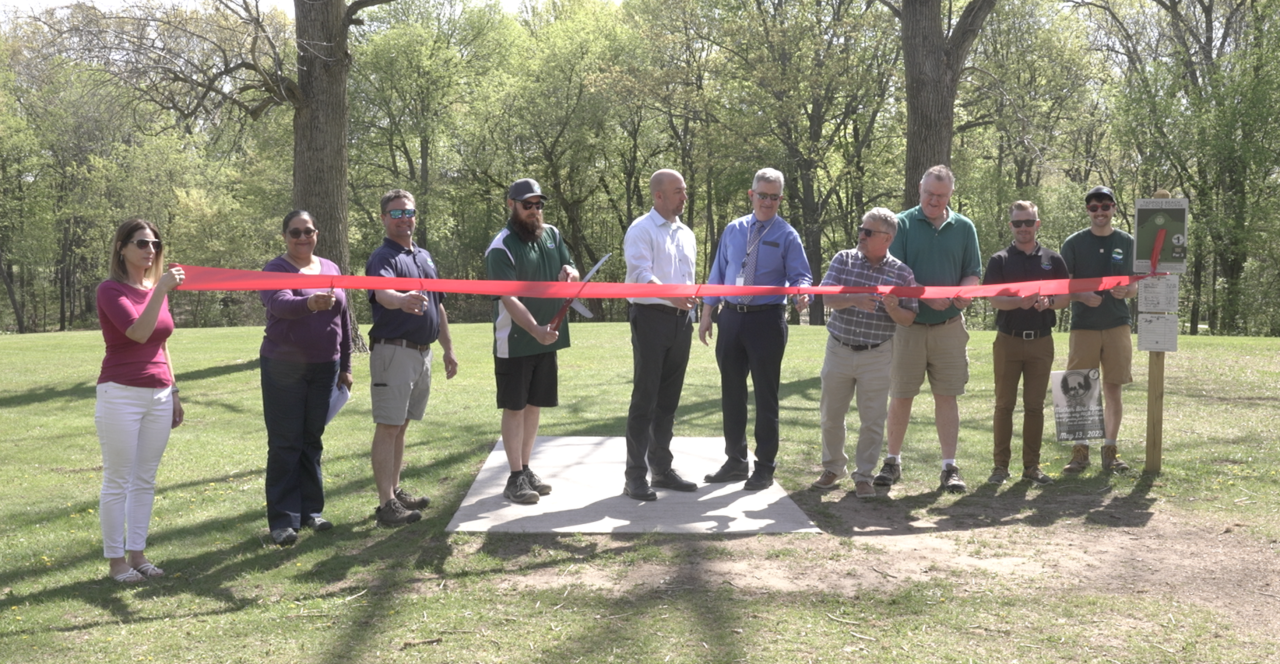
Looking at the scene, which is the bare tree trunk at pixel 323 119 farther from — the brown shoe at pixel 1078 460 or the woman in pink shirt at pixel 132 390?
the brown shoe at pixel 1078 460

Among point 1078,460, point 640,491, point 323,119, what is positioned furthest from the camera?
point 323,119

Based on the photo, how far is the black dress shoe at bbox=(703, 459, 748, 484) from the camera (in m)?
6.28

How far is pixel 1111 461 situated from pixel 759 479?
8.65 feet

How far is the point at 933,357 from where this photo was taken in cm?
611

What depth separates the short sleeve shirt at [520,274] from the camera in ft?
17.6

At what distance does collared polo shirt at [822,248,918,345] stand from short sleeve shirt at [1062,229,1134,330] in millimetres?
1445

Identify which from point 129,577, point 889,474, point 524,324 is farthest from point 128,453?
point 889,474

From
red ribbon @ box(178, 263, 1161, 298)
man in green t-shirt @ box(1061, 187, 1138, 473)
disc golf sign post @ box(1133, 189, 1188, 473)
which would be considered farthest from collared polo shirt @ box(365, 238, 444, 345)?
disc golf sign post @ box(1133, 189, 1188, 473)

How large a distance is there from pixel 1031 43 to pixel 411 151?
82.3 ft

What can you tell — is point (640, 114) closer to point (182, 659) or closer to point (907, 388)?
point (907, 388)

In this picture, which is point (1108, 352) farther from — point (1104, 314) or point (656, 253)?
point (656, 253)

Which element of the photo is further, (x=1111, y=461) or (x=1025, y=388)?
(x=1111, y=461)

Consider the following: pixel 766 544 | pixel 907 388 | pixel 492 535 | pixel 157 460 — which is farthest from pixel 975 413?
pixel 157 460

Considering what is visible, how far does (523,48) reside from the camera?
40.4m
